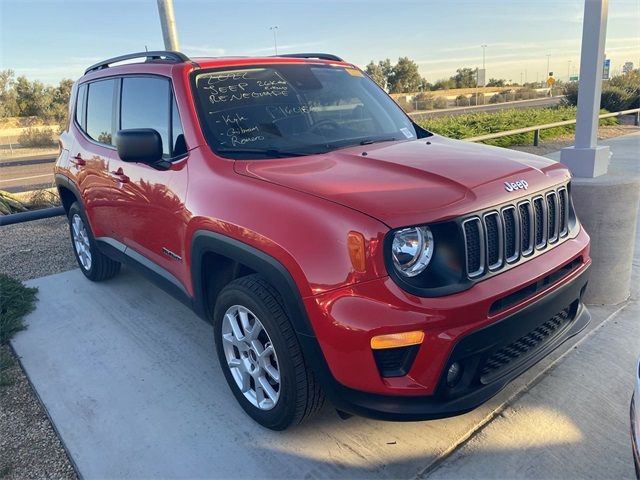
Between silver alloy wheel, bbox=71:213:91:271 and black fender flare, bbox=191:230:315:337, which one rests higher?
black fender flare, bbox=191:230:315:337

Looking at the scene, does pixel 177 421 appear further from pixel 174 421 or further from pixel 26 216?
pixel 26 216

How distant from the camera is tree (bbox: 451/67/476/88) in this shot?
75.9 metres

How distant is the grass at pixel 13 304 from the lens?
4285 mm

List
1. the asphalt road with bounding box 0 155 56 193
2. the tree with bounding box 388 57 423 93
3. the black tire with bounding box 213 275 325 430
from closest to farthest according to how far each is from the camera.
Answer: the black tire with bounding box 213 275 325 430 < the asphalt road with bounding box 0 155 56 193 < the tree with bounding box 388 57 423 93

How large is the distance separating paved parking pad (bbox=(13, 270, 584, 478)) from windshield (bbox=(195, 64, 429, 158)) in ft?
4.94

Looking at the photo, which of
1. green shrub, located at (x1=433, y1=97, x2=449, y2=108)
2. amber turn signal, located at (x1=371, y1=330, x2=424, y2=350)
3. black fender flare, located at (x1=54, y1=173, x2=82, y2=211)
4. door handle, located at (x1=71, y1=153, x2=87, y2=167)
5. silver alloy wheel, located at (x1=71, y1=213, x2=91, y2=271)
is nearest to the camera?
amber turn signal, located at (x1=371, y1=330, x2=424, y2=350)

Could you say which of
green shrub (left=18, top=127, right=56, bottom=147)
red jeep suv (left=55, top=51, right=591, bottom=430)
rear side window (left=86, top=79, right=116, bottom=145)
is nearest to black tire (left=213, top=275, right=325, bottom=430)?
red jeep suv (left=55, top=51, right=591, bottom=430)

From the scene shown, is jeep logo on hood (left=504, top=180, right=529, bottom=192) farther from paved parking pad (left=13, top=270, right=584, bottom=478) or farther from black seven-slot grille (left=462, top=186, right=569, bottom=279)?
paved parking pad (left=13, top=270, right=584, bottom=478)

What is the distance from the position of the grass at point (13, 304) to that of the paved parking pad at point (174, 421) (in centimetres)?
11

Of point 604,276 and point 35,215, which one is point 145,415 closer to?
point 604,276

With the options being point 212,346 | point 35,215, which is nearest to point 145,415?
point 212,346

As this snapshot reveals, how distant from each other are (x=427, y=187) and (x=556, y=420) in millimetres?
1449

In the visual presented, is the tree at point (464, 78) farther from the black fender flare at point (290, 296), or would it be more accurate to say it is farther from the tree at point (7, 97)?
the black fender flare at point (290, 296)

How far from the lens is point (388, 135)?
3539 millimetres
